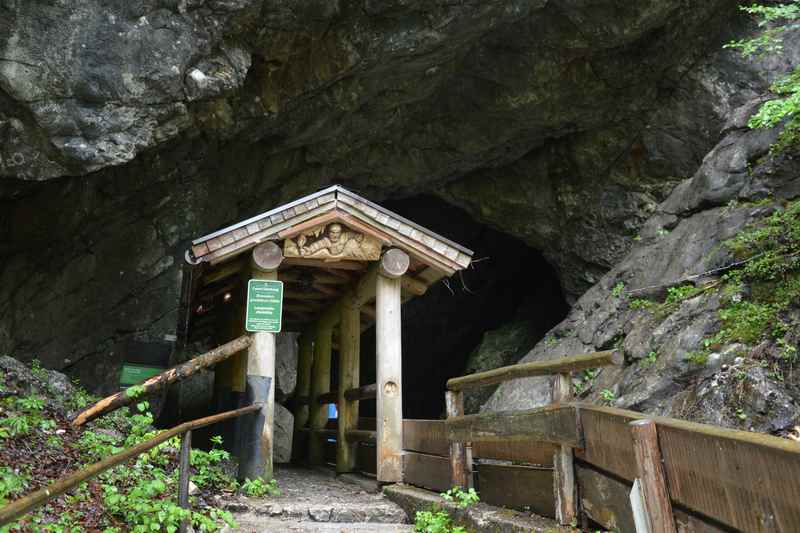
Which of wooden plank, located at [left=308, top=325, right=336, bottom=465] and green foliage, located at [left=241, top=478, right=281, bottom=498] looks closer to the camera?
green foliage, located at [left=241, top=478, right=281, bottom=498]

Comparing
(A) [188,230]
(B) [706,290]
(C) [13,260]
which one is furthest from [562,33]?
(C) [13,260]

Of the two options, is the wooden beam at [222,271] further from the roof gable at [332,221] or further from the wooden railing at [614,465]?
the wooden railing at [614,465]

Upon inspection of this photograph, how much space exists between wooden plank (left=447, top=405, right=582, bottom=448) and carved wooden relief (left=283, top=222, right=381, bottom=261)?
2.75m

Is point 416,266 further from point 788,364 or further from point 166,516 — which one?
point 166,516

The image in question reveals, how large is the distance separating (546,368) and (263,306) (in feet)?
12.0

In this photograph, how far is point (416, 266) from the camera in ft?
27.8

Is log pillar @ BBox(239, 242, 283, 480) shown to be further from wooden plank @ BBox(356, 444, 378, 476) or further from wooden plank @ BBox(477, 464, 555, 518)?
wooden plank @ BBox(477, 464, 555, 518)

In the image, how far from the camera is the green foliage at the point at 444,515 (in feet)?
15.9

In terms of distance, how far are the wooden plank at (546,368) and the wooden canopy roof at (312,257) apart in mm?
2452

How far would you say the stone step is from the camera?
5108 mm

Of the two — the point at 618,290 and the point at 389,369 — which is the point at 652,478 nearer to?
the point at 389,369

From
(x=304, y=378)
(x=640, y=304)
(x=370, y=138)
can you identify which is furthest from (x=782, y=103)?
(x=304, y=378)

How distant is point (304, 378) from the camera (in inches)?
490

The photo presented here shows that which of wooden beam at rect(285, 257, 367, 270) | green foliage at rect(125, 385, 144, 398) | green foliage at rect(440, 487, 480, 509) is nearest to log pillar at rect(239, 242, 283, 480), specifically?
wooden beam at rect(285, 257, 367, 270)
